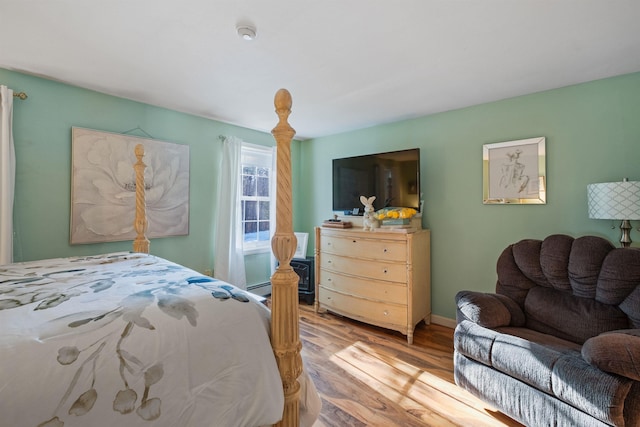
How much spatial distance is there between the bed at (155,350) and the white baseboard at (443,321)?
7.21ft

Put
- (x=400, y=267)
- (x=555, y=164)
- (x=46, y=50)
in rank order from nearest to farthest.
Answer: (x=46, y=50) → (x=555, y=164) → (x=400, y=267)

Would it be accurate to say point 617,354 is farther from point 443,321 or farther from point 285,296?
point 443,321

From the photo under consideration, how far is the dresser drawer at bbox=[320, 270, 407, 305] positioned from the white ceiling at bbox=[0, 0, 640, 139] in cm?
181

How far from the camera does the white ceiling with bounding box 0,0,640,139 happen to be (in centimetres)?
148

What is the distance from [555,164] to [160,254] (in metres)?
3.83

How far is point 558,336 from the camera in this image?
183cm

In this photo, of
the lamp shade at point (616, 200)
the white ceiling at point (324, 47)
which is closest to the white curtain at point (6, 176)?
the white ceiling at point (324, 47)

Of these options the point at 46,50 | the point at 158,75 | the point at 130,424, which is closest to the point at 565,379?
the point at 130,424

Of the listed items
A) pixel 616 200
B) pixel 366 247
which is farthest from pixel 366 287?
pixel 616 200

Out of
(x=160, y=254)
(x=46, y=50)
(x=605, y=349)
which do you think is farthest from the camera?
(x=160, y=254)

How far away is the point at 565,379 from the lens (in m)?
1.34

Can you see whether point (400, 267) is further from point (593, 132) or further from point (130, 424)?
point (130, 424)

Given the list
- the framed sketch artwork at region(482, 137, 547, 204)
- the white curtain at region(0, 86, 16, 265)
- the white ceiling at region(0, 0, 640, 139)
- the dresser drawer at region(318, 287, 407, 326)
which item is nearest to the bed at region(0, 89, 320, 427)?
the white ceiling at region(0, 0, 640, 139)

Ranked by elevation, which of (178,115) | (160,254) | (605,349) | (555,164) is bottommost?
(605,349)
